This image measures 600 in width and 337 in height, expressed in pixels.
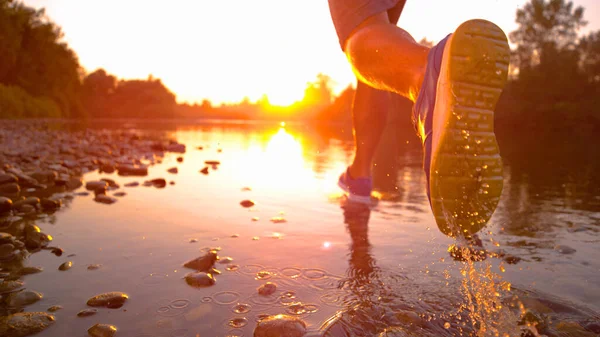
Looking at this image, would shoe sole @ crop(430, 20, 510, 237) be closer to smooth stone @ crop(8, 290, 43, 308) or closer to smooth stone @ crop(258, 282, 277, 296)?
smooth stone @ crop(258, 282, 277, 296)

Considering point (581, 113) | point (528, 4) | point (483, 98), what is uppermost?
point (528, 4)

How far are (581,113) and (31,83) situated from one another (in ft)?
146

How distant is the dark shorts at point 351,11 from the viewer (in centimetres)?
180

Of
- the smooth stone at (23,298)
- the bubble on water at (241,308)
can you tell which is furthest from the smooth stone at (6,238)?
the bubble on water at (241,308)

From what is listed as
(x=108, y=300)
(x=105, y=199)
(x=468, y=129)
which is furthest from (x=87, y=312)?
(x=105, y=199)

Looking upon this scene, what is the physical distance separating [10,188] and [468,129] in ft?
11.3

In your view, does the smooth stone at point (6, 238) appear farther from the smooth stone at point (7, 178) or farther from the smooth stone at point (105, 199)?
the smooth stone at point (7, 178)

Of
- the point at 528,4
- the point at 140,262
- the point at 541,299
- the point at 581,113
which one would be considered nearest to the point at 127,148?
the point at 140,262

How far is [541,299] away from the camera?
1.45 m

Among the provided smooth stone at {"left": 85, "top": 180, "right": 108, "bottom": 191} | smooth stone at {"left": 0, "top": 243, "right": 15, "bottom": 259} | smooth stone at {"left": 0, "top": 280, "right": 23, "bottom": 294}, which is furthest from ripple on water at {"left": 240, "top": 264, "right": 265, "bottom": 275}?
smooth stone at {"left": 85, "top": 180, "right": 108, "bottom": 191}

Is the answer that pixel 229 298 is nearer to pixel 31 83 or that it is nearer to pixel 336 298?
pixel 336 298

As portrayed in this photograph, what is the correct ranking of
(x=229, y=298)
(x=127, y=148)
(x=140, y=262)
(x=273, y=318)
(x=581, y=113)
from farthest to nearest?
1. (x=581, y=113)
2. (x=127, y=148)
3. (x=140, y=262)
4. (x=229, y=298)
5. (x=273, y=318)

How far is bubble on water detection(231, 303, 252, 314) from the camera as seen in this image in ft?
4.41

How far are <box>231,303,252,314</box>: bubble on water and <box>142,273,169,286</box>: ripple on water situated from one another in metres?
0.38
